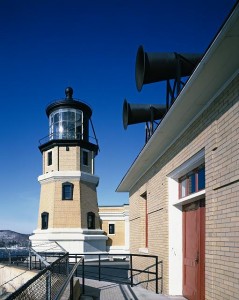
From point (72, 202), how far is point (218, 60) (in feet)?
70.1

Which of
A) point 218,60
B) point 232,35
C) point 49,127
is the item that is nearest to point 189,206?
point 218,60

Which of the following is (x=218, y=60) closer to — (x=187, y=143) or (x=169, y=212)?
(x=187, y=143)

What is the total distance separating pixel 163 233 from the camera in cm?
816

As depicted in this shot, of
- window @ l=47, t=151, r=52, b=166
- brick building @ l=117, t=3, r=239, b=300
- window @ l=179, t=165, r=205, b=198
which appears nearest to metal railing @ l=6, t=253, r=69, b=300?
brick building @ l=117, t=3, r=239, b=300

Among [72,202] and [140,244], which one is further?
[72,202]

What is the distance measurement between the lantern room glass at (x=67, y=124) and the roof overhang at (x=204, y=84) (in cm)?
1774

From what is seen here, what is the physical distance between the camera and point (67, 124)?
25.6 meters

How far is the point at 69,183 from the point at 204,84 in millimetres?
20597

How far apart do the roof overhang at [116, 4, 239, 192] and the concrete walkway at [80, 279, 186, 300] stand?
332 centimetres

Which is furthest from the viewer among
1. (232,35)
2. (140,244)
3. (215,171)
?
(140,244)

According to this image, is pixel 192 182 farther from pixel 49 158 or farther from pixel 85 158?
pixel 49 158

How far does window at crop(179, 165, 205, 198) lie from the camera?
20.7ft

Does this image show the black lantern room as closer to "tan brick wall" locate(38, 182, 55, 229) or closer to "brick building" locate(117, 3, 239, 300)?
"tan brick wall" locate(38, 182, 55, 229)

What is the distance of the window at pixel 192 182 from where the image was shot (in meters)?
6.31
